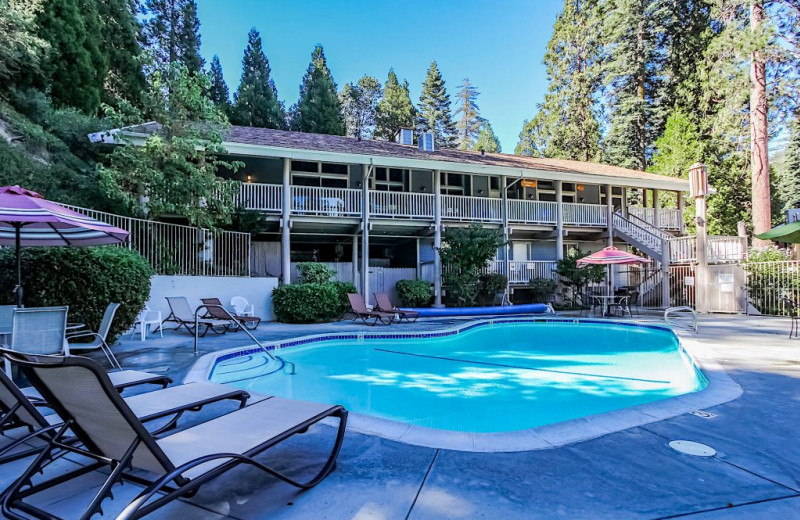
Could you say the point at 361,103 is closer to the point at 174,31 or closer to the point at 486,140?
the point at 486,140

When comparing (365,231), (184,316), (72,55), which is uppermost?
(72,55)

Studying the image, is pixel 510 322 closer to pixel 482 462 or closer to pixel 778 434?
pixel 778 434

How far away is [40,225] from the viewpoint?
5.77 m

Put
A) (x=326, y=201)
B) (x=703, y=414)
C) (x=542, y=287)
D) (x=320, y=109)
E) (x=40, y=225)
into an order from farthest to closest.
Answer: (x=320, y=109), (x=542, y=287), (x=326, y=201), (x=40, y=225), (x=703, y=414)

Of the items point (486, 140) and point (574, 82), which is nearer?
point (574, 82)

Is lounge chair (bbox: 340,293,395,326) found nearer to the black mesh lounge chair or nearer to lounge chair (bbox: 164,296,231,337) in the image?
lounge chair (bbox: 164,296,231,337)

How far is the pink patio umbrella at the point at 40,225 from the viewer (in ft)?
14.5

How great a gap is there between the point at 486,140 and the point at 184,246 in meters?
42.9

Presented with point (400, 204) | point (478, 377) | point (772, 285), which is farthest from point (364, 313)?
point (772, 285)

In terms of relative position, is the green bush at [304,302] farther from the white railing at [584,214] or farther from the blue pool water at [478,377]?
the white railing at [584,214]

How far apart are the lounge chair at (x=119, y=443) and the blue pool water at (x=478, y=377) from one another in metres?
2.90

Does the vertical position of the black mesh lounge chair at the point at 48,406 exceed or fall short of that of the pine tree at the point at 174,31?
it falls short

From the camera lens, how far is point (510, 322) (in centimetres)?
1255

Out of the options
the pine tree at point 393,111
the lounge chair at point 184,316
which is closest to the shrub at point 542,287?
the lounge chair at point 184,316
